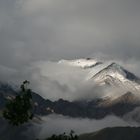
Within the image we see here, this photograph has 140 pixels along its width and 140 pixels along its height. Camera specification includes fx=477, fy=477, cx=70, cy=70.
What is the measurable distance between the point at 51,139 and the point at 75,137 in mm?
4305

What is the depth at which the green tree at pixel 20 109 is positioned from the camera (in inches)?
3135

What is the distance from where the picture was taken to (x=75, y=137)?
81.7 meters

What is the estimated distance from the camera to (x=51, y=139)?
263ft

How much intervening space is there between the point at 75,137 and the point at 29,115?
8.79 metres

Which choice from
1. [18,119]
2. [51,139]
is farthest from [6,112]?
[51,139]

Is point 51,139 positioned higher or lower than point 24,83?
lower

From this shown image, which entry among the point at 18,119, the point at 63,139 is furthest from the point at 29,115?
the point at 63,139

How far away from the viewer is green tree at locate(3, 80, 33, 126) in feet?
261

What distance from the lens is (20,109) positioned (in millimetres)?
79375

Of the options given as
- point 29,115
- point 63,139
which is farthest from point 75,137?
point 29,115

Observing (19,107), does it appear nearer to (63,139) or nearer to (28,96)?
(28,96)

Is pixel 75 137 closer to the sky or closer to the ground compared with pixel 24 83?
closer to the ground

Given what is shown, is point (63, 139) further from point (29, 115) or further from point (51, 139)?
point (29, 115)

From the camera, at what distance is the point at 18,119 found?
79688mm
